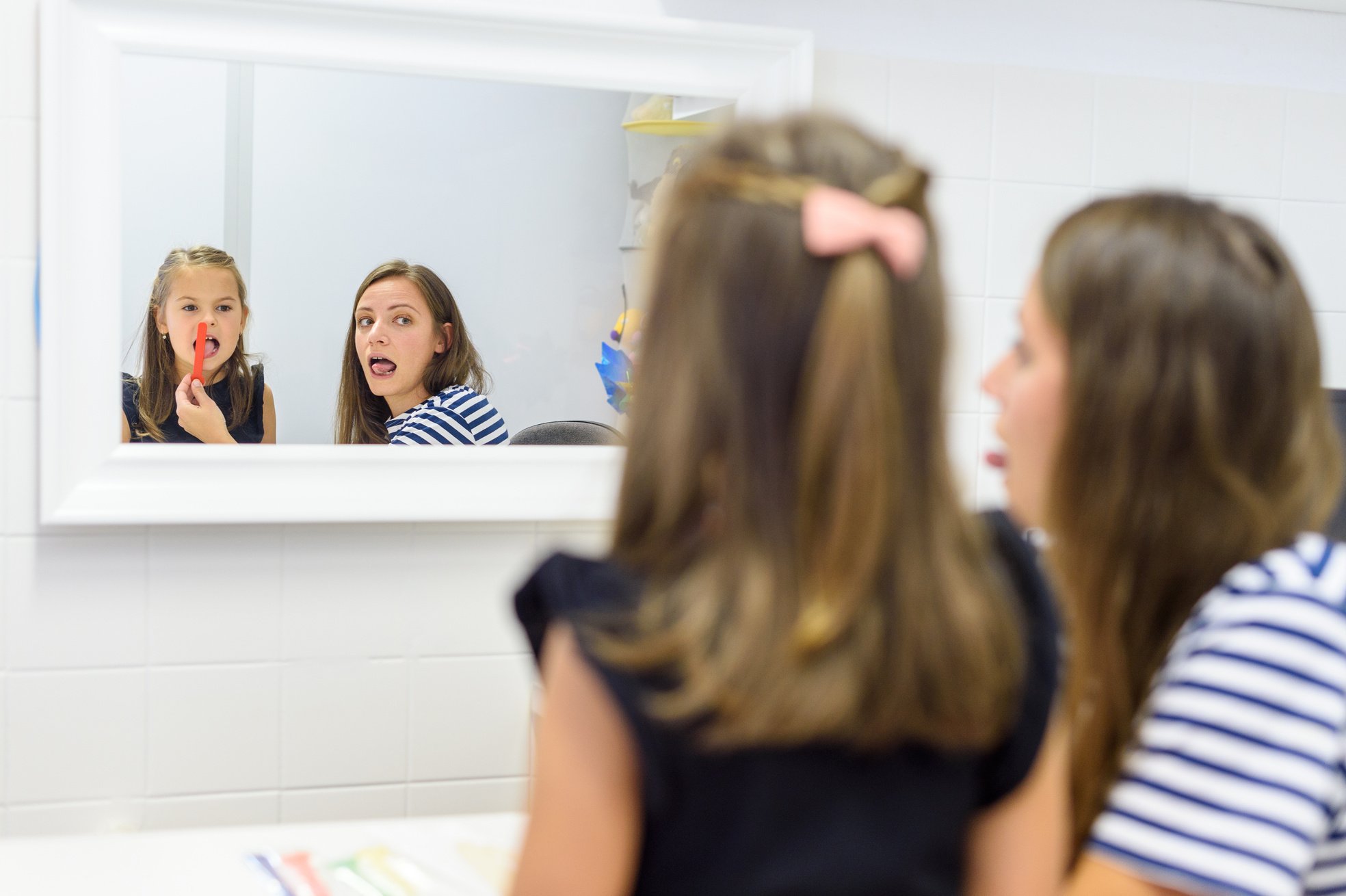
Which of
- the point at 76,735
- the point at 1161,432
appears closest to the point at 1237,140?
the point at 1161,432

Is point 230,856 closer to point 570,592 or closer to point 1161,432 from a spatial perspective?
point 570,592

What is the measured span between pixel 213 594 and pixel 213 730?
18cm

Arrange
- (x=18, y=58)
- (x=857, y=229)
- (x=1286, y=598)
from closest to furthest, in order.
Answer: (x=857, y=229)
(x=1286, y=598)
(x=18, y=58)

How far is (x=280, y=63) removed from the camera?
54.9 inches

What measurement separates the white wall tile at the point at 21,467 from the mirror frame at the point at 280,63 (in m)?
0.04

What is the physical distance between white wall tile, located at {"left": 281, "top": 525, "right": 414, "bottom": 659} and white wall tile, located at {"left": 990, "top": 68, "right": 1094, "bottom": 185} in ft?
3.29

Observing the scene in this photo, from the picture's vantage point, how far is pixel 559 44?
147 cm

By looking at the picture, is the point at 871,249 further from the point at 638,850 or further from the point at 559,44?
the point at 559,44

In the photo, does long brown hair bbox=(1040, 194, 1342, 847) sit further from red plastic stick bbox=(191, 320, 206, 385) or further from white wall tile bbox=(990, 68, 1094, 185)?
red plastic stick bbox=(191, 320, 206, 385)

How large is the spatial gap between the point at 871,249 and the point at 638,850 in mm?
327

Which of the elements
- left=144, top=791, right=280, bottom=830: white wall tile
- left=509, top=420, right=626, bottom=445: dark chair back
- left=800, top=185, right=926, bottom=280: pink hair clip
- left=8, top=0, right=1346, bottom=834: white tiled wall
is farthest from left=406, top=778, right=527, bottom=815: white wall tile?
left=800, top=185, right=926, bottom=280: pink hair clip

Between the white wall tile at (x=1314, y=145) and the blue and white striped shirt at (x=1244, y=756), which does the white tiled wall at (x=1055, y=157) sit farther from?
the blue and white striped shirt at (x=1244, y=756)

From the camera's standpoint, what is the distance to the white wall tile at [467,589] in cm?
150

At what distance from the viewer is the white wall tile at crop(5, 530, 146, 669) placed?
138 cm
